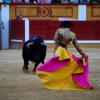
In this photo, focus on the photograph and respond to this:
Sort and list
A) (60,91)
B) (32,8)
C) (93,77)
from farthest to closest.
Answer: (32,8) < (93,77) < (60,91)

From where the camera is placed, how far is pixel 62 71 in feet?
21.3

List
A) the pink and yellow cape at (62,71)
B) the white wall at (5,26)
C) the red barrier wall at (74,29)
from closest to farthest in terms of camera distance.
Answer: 1. the pink and yellow cape at (62,71)
2. the red barrier wall at (74,29)
3. the white wall at (5,26)

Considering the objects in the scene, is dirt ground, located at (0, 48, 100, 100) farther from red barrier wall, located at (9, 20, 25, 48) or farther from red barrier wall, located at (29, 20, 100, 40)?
red barrier wall, located at (9, 20, 25, 48)

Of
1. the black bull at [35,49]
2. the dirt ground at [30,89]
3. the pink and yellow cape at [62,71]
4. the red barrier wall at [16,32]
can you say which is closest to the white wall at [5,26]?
the red barrier wall at [16,32]

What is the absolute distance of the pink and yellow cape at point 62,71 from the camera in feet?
21.1

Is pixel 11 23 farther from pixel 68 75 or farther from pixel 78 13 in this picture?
pixel 68 75

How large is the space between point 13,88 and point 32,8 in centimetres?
1052

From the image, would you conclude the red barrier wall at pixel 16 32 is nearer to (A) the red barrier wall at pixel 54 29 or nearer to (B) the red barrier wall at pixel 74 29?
(A) the red barrier wall at pixel 54 29

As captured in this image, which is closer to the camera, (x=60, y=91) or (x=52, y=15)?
(x=60, y=91)

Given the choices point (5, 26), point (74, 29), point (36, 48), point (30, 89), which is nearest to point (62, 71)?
point (30, 89)

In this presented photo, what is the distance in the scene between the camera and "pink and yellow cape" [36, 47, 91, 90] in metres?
6.42

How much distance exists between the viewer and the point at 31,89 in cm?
627

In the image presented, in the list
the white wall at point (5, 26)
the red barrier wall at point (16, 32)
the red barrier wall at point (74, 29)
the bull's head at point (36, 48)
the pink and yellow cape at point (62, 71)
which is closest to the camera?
the pink and yellow cape at point (62, 71)

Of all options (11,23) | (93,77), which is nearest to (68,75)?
(93,77)
